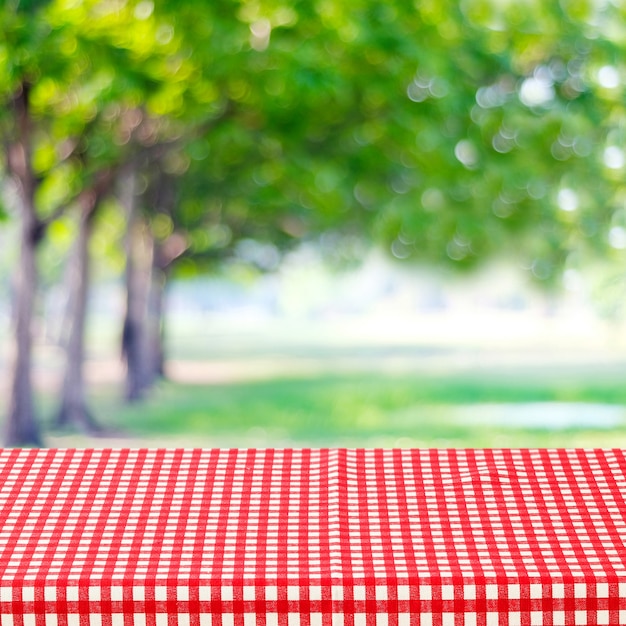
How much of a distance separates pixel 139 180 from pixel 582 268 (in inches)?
135

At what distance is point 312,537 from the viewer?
115 centimetres

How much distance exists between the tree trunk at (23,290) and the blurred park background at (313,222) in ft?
0.05

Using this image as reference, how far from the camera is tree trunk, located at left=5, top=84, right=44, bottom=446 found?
5.38 m

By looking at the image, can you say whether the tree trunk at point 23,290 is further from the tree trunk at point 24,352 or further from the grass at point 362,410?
the grass at point 362,410

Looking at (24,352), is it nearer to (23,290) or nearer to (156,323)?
(23,290)

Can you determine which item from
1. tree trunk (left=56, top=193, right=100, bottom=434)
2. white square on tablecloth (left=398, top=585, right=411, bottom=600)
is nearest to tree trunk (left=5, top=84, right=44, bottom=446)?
tree trunk (left=56, top=193, right=100, bottom=434)

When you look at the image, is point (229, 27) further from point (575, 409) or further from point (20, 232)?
point (575, 409)

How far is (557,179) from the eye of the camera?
7676mm

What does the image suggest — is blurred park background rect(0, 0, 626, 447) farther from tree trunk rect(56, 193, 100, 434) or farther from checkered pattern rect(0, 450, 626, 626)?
checkered pattern rect(0, 450, 626, 626)

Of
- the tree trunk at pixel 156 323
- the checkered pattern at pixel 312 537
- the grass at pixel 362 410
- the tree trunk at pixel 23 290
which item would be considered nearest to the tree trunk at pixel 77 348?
the grass at pixel 362 410

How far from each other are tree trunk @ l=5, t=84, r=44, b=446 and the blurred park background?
0.01 meters

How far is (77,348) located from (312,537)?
5.55 metres

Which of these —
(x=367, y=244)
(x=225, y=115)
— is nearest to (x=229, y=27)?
(x=225, y=115)

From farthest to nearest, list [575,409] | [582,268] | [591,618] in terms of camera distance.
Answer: [575,409] < [582,268] < [591,618]
